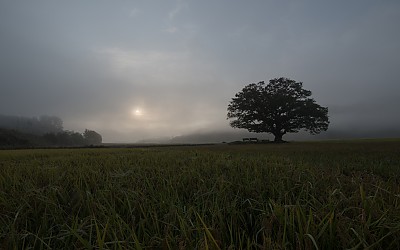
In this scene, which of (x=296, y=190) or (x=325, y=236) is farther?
(x=296, y=190)

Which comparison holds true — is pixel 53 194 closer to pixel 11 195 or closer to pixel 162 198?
pixel 11 195

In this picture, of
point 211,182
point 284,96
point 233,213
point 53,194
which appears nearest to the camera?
point 233,213

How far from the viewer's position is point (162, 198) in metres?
2.92

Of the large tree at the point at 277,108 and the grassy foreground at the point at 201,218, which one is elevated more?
A: the large tree at the point at 277,108

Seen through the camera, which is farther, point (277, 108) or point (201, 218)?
point (277, 108)

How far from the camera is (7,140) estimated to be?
96188 mm

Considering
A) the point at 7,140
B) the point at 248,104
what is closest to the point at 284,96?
the point at 248,104

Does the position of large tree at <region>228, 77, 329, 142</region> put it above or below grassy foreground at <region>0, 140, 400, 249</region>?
above

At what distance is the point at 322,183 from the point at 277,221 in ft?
7.45

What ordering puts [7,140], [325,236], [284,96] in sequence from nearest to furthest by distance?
1. [325,236]
2. [284,96]
3. [7,140]

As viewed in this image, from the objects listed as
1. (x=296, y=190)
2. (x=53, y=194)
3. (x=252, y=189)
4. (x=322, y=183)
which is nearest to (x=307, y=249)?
(x=252, y=189)

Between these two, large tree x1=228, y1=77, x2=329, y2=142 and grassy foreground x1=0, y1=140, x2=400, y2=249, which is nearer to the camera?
grassy foreground x1=0, y1=140, x2=400, y2=249

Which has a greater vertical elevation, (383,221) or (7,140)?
(7,140)

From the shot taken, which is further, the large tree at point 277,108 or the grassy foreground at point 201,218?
the large tree at point 277,108
